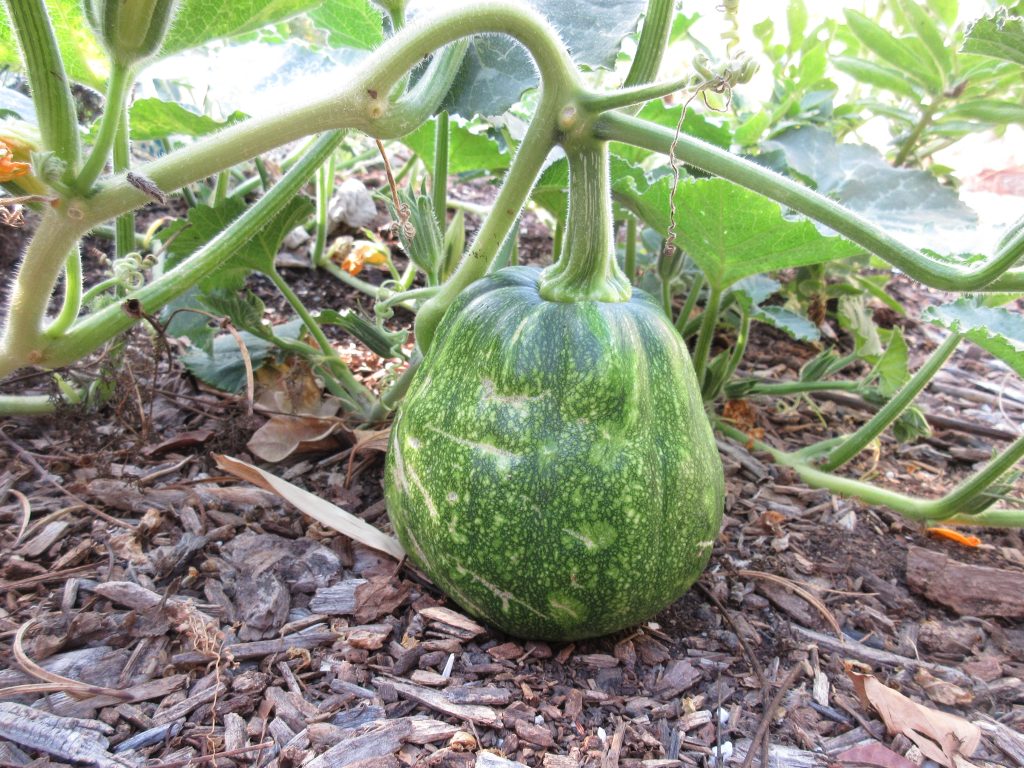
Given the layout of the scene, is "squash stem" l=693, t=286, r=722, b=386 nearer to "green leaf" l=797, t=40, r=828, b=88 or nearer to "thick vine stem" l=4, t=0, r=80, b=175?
"green leaf" l=797, t=40, r=828, b=88

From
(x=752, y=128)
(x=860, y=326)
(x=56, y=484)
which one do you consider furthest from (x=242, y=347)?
(x=860, y=326)

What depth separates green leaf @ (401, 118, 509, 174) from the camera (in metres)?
1.82

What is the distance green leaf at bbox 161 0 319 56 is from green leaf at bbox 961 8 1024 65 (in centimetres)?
109

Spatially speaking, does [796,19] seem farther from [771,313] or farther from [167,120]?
[167,120]

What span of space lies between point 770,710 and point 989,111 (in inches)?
74.3

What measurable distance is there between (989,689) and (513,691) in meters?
0.86

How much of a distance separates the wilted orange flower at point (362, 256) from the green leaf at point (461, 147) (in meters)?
0.63

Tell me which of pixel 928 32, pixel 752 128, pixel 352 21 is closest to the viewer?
pixel 352 21

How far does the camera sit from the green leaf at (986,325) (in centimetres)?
126

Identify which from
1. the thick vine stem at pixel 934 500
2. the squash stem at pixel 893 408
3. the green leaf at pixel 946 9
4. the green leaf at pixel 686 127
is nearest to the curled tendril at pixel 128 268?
the green leaf at pixel 686 127

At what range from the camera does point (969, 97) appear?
2.37m

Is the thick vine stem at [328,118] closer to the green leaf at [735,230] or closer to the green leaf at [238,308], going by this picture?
the green leaf at [735,230]

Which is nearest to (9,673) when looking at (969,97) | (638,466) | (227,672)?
(227,672)

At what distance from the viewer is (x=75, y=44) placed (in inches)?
54.6
